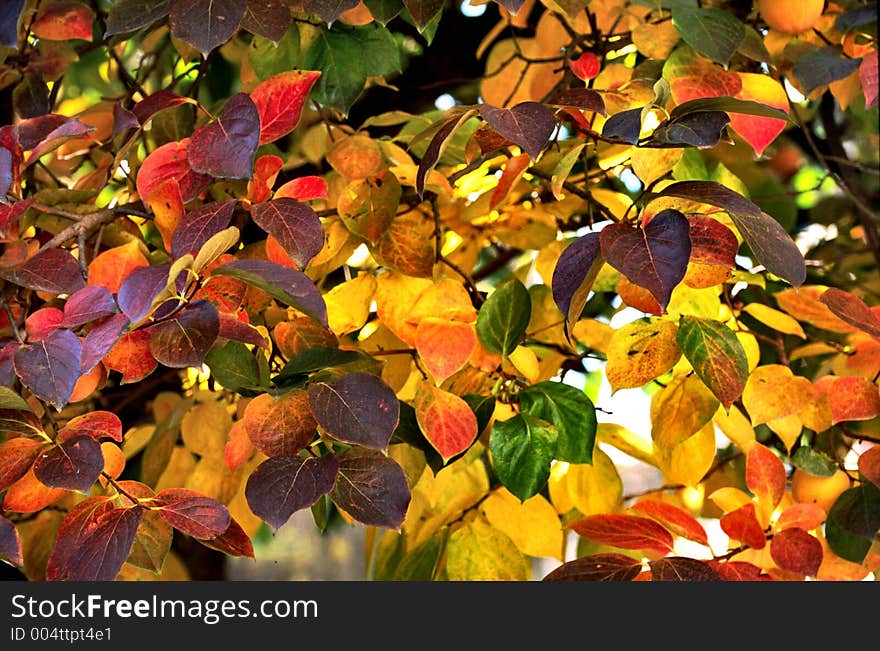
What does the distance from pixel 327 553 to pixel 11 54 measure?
4.78 metres

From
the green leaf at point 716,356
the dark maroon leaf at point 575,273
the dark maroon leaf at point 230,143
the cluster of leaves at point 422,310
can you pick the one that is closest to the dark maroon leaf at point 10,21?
the cluster of leaves at point 422,310

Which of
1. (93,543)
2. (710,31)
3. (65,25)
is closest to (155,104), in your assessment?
(65,25)

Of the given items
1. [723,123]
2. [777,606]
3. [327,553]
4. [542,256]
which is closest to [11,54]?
[542,256]

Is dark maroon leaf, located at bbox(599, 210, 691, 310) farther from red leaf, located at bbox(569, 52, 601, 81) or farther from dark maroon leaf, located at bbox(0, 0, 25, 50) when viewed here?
dark maroon leaf, located at bbox(0, 0, 25, 50)

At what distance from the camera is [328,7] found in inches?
22.5

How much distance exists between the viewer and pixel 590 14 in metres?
0.81

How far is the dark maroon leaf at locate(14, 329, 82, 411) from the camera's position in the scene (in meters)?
0.47

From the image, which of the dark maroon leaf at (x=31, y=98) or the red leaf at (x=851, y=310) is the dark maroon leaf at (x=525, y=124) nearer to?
the red leaf at (x=851, y=310)

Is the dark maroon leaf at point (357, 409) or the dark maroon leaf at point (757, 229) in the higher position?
the dark maroon leaf at point (757, 229)

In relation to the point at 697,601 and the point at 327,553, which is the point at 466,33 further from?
the point at 327,553

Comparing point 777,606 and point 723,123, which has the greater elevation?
point 723,123

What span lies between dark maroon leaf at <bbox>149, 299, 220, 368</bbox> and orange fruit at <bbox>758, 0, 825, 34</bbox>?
48 cm

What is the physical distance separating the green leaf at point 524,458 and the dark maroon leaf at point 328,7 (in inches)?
10.3

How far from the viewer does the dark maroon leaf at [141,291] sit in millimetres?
453
